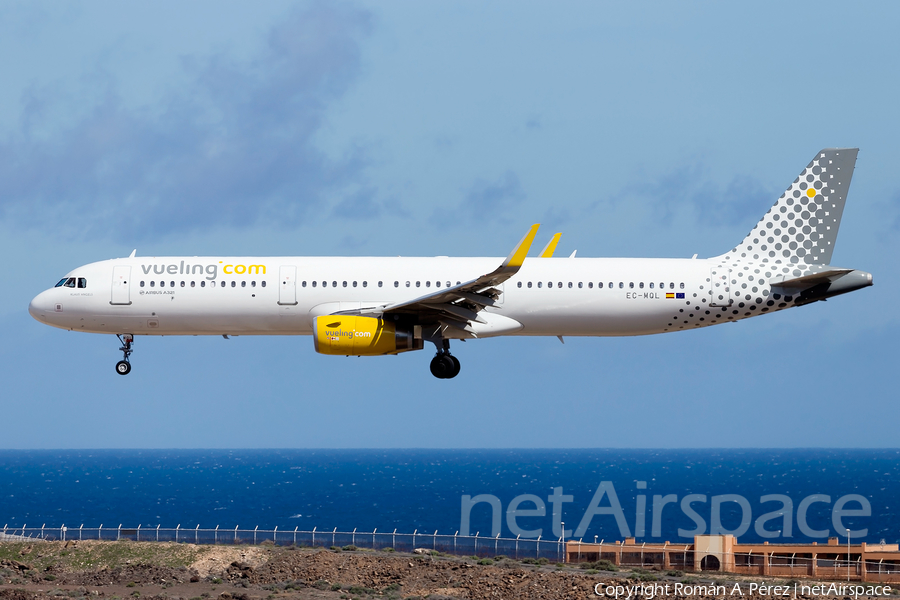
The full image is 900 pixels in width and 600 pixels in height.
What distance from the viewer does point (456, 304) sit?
105 ft

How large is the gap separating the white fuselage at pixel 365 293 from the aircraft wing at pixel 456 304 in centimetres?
127

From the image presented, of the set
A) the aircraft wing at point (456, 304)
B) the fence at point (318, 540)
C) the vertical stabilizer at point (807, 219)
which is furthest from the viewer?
the fence at point (318, 540)

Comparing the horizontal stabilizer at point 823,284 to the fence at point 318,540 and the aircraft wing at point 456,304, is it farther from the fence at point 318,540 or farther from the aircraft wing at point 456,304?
the fence at point 318,540

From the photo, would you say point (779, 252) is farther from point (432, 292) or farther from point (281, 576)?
point (281, 576)

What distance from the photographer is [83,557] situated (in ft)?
182

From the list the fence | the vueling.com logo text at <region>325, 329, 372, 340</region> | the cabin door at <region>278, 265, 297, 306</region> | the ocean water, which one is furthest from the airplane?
the ocean water

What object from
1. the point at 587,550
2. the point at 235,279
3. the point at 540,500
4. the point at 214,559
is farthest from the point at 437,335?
the point at 540,500

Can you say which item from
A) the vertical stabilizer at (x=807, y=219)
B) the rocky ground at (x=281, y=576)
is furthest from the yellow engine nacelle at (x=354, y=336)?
the rocky ground at (x=281, y=576)

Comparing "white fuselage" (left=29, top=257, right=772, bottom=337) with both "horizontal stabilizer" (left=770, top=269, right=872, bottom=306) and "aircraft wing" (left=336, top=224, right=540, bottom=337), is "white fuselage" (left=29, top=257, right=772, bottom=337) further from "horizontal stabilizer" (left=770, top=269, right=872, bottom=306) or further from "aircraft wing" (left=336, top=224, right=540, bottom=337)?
"aircraft wing" (left=336, top=224, right=540, bottom=337)

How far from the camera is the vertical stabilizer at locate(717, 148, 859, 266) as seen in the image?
36312 millimetres

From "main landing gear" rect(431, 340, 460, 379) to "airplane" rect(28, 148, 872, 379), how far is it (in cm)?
3

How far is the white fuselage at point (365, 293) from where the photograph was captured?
3391 centimetres

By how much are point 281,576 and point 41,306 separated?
22489 millimetres

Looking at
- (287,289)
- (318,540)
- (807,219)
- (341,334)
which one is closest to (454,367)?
(341,334)
